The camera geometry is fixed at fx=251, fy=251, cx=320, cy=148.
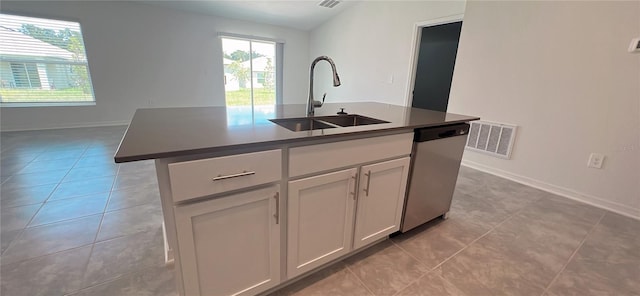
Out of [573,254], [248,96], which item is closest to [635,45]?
[573,254]

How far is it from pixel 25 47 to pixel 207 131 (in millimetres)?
5220

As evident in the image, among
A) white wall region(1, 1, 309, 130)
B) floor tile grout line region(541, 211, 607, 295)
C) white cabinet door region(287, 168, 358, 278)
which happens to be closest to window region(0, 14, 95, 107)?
white wall region(1, 1, 309, 130)

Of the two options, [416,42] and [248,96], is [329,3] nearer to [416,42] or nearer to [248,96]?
[416,42]

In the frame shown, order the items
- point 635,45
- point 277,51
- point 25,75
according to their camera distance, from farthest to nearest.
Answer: point 277,51
point 25,75
point 635,45

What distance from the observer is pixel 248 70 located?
5.82 m

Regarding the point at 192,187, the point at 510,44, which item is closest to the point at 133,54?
the point at 192,187

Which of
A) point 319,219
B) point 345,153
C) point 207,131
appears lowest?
point 319,219

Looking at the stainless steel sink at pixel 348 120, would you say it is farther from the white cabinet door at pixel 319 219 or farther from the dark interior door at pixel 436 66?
the dark interior door at pixel 436 66

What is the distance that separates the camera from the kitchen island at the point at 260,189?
35.4 inches

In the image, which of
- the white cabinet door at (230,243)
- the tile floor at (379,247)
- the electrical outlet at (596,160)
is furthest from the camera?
the electrical outlet at (596,160)

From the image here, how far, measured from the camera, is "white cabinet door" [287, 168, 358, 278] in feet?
3.86

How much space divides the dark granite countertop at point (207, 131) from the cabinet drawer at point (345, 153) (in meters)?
0.06

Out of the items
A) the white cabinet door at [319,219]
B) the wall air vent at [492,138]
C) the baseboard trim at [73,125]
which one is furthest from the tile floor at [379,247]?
the baseboard trim at [73,125]

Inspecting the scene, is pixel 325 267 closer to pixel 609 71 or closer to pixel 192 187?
pixel 192 187
